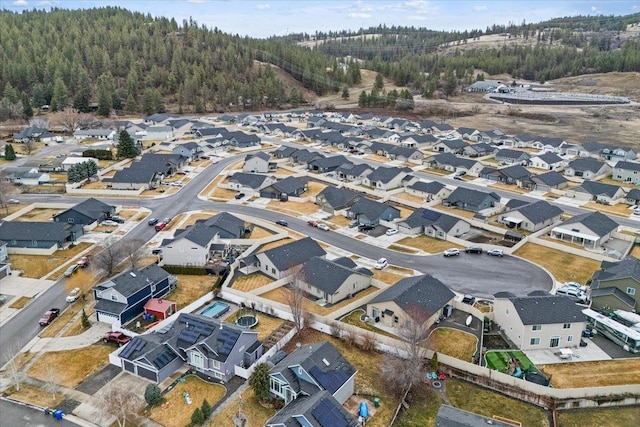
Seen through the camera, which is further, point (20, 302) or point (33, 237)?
point (33, 237)

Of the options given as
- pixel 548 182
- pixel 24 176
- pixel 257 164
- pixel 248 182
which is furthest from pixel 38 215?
pixel 548 182

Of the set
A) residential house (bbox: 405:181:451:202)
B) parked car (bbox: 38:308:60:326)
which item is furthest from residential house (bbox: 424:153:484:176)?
parked car (bbox: 38:308:60:326)

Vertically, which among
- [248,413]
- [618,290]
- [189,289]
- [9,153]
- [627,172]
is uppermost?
[9,153]

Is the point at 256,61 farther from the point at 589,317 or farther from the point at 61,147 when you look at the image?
the point at 589,317

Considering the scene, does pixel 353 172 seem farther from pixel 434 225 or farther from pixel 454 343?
pixel 454 343

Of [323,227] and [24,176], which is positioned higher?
[24,176]

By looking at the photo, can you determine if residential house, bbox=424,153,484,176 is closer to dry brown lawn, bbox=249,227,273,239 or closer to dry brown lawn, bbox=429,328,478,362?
dry brown lawn, bbox=249,227,273,239

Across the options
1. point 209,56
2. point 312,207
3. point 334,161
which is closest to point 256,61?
point 209,56

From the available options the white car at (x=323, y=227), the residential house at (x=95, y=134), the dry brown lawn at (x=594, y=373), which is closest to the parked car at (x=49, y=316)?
the white car at (x=323, y=227)
